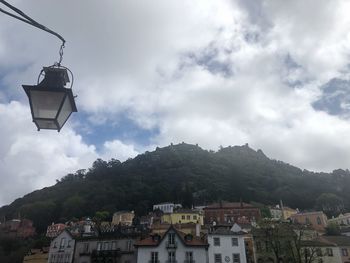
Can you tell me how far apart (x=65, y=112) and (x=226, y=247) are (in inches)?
1740

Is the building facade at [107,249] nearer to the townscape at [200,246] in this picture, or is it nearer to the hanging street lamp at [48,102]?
the townscape at [200,246]

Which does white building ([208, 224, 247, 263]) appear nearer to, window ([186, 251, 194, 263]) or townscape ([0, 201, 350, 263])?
townscape ([0, 201, 350, 263])

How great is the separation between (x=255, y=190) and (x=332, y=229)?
1930 inches

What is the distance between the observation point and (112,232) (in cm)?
5159

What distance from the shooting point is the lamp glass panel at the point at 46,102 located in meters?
4.85

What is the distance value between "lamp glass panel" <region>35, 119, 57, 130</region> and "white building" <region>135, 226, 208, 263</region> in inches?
1662

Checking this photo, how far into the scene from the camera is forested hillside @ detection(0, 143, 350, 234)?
340 ft

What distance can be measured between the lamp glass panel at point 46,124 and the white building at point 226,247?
43119mm

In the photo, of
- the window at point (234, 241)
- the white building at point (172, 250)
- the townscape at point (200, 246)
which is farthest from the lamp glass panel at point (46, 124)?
the window at point (234, 241)

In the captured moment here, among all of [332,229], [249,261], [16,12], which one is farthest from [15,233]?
[16,12]

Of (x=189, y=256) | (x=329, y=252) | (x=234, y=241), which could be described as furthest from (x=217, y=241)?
(x=329, y=252)

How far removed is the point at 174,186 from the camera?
120 m

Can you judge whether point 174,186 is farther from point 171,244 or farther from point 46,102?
point 46,102

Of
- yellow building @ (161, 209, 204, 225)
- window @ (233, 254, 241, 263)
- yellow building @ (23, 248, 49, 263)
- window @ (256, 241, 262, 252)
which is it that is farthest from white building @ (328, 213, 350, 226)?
yellow building @ (23, 248, 49, 263)
